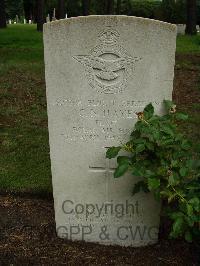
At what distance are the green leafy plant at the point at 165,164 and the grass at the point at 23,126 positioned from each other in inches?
67.0

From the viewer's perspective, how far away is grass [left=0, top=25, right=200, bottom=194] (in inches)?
220

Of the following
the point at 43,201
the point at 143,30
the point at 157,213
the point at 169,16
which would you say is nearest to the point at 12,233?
the point at 43,201

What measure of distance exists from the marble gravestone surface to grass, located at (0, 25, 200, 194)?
1.04 metres

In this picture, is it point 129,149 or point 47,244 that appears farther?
point 47,244

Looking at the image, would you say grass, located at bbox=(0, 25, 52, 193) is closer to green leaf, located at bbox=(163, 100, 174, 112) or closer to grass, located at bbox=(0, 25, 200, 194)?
grass, located at bbox=(0, 25, 200, 194)

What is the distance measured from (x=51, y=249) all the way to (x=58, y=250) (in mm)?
61

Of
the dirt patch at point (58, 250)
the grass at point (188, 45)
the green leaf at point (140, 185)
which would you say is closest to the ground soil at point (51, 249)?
the dirt patch at point (58, 250)

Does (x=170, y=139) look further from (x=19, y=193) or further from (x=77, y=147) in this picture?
(x=19, y=193)

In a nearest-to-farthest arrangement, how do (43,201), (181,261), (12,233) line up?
1. (181,261)
2. (12,233)
3. (43,201)

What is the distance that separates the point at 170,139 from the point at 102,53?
2.85ft

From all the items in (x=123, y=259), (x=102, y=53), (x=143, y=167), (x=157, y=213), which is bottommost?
(x=123, y=259)

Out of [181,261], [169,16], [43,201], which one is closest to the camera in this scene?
[181,261]

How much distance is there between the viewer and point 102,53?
3953 millimetres

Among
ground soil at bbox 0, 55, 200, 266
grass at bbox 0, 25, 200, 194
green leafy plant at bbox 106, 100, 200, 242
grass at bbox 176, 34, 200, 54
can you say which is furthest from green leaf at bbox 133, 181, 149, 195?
grass at bbox 176, 34, 200, 54
